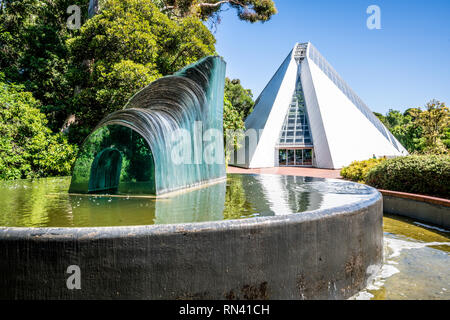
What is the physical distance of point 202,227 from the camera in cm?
270

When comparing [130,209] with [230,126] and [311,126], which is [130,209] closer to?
[230,126]

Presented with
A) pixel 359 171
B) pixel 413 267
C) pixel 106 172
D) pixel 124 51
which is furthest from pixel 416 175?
pixel 124 51

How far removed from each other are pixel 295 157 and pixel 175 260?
26676mm

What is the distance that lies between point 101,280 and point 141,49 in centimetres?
1194

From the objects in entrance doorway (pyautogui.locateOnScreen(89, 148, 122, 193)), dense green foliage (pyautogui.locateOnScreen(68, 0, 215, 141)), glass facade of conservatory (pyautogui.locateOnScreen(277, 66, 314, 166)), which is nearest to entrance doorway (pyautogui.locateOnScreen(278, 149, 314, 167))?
glass facade of conservatory (pyautogui.locateOnScreen(277, 66, 314, 166))

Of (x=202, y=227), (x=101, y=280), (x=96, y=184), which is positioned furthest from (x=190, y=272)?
(x=96, y=184)

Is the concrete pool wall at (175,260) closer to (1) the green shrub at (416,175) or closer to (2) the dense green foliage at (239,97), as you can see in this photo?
(1) the green shrub at (416,175)

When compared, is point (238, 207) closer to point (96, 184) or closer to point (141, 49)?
point (96, 184)

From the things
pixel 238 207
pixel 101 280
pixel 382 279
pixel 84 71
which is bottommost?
pixel 382 279

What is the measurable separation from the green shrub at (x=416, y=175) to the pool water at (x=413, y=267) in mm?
1376

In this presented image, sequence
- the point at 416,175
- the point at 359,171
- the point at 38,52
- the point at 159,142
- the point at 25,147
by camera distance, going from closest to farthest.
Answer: the point at 159,142, the point at 416,175, the point at 25,147, the point at 359,171, the point at 38,52

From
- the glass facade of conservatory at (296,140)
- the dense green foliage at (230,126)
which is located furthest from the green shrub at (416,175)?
the glass facade of conservatory at (296,140)

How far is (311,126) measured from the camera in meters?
27.9

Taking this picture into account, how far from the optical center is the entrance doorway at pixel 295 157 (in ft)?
92.3
